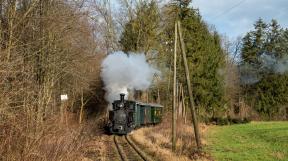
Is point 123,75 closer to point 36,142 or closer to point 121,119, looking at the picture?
point 121,119

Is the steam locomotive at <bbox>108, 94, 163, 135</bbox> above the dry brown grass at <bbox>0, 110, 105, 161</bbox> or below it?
above

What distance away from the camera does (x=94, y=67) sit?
46.1 meters

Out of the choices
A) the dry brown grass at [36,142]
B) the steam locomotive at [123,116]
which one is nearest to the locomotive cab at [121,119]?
the steam locomotive at [123,116]

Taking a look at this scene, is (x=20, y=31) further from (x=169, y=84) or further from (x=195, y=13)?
(x=195, y=13)

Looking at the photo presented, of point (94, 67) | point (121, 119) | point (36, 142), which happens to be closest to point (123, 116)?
point (121, 119)

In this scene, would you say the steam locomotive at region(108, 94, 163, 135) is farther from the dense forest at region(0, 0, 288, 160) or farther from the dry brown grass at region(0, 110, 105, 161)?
the dry brown grass at region(0, 110, 105, 161)

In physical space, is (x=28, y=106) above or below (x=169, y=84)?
below

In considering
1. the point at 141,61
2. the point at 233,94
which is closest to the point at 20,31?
the point at 141,61

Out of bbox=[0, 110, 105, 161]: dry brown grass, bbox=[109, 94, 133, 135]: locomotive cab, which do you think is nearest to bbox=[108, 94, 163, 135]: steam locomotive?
bbox=[109, 94, 133, 135]: locomotive cab

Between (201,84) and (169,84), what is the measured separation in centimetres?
630

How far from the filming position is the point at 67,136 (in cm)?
1039

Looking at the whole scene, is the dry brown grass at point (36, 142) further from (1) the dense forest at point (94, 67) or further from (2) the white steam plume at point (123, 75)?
(2) the white steam plume at point (123, 75)

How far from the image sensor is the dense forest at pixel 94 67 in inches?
388

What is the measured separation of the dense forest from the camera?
984 centimetres
